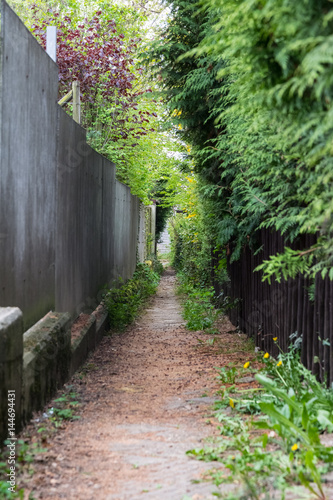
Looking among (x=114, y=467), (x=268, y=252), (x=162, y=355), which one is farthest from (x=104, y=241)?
(x=114, y=467)

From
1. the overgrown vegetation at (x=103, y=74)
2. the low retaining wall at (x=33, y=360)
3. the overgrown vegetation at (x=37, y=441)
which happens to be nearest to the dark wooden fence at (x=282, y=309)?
the overgrown vegetation at (x=37, y=441)

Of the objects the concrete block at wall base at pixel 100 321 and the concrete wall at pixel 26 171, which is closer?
the concrete wall at pixel 26 171

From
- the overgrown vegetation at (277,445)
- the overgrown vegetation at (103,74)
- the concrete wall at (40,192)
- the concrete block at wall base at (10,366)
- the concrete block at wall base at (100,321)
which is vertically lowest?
the concrete block at wall base at (100,321)

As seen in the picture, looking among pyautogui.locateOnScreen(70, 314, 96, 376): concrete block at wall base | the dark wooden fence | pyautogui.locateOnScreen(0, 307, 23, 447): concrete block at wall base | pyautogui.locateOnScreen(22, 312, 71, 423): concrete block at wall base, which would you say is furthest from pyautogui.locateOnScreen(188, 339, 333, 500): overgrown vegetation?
pyautogui.locateOnScreen(70, 314, 96, 376): concrete block at wall base

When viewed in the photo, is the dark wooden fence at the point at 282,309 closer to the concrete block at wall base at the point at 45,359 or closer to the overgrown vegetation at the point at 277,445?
the overgrown vegetation at the point at 277,445

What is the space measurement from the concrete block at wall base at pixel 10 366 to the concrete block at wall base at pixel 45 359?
8.0 inches

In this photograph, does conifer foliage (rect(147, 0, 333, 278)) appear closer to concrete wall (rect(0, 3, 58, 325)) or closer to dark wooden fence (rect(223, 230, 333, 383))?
dark wooden fence (rect(223, 230, 333, 383))

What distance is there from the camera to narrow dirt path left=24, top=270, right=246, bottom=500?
2555 mm

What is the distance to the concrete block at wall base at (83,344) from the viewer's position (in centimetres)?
506

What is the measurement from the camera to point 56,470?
2756 mm

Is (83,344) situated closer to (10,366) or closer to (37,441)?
(37,441)

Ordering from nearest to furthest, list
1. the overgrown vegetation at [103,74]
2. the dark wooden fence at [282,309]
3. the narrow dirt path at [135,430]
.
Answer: the narrow dirt path at [135,430]
the dark wooden fence at [282,309]
the overgrown vegetation at [103,74]

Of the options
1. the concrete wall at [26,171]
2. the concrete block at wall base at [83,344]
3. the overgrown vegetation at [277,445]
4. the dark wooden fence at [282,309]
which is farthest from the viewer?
the concrete block at wall base at [83,344]

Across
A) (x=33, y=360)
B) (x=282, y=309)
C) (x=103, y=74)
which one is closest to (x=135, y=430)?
(x=33, y=360)
